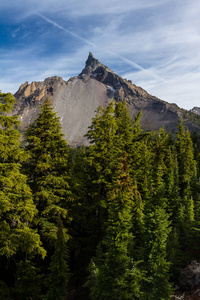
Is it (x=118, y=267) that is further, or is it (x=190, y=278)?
(x=190, y=278)

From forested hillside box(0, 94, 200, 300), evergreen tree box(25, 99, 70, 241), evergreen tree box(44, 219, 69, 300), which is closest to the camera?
forested hillside box(0, 94, 200, 300)

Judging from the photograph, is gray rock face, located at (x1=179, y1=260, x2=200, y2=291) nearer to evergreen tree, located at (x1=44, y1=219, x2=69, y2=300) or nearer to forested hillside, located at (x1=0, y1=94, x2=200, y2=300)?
forested hillside, located at (x1=0, y1=94, x2=200, y2=300)

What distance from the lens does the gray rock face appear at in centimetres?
1544

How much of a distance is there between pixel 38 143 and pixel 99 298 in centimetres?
1049

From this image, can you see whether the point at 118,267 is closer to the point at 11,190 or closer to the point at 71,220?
the point at 71,220

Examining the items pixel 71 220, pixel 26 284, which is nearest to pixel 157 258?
pixel 71 220

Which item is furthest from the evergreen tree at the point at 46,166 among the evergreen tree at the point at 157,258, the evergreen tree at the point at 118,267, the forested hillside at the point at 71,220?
the evergreen tree at the point at 157,258

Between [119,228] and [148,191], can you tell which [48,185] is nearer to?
[119,228]

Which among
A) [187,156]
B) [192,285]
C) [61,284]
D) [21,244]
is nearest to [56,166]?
[21,244]

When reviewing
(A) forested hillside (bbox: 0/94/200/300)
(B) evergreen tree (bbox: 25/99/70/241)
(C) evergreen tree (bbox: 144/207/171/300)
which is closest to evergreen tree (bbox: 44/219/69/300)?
(A) forested hillside (bbox: 0/94/200/300)

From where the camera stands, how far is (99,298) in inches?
480

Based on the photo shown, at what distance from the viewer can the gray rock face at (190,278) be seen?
15438 millimetres

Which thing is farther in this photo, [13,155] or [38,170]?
[38,170]

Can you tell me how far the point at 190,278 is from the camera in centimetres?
1586
